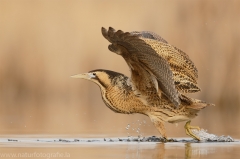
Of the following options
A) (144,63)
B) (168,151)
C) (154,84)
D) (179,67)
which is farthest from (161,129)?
(168,151)

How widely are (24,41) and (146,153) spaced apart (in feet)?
38.2

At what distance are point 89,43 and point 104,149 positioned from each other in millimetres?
10210

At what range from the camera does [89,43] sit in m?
19.0

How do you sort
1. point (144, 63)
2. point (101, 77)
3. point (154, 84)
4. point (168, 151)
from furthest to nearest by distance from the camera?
1. point (101, 77)
2. point (154, 84)
3. point (144, 63)
4. point (168, 151)

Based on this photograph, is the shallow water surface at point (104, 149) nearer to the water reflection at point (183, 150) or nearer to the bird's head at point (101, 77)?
the water reflection at point (183, 150)

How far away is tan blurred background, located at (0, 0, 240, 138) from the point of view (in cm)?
1786

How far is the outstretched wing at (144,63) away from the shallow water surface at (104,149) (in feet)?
1.86

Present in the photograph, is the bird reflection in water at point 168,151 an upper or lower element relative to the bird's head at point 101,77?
lower

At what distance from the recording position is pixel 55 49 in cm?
1958

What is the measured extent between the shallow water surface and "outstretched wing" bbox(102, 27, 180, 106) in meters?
0.57

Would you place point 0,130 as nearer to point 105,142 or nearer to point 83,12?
point 105,142

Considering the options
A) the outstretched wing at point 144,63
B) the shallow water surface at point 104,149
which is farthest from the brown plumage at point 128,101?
the shallow water surface at point 104,149

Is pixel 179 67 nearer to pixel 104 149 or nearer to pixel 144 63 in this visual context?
pixel 144 63

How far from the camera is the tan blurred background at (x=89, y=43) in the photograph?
1786cm
